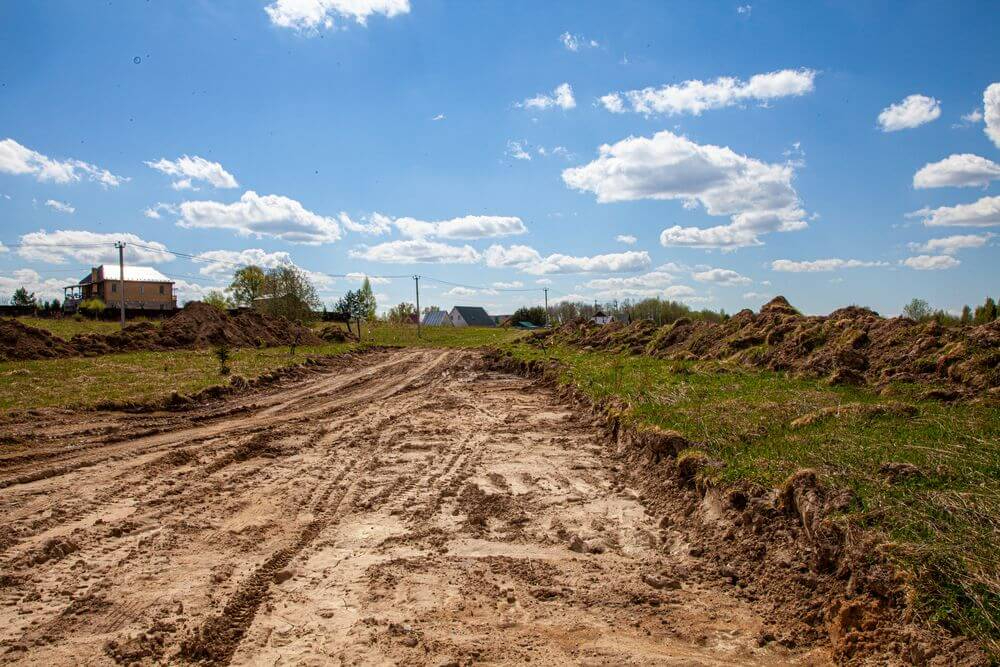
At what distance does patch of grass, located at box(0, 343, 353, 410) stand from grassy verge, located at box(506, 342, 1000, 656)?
10857 millimetres

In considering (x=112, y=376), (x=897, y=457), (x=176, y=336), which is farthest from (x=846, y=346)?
(x=176, y=336)

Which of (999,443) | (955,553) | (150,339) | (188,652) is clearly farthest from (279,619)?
(150,339)

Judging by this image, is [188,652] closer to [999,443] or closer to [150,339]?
[999,443]

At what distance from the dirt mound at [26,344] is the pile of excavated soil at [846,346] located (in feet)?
67.1

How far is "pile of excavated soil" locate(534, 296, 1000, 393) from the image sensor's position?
9539 mm

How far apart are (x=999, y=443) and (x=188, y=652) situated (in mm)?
7097

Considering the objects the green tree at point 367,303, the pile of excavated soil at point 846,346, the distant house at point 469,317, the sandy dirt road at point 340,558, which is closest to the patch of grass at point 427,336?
the green tree at point 367,303

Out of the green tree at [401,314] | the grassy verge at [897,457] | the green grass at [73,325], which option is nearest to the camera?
the grassy verge at [897,457]

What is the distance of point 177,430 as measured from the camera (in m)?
11.2

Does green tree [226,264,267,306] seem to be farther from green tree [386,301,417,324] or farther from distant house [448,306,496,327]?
distant house [448,306,496,327]

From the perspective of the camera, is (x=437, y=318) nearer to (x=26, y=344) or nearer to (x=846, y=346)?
(x=26, y=344)

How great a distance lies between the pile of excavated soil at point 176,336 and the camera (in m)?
21.4

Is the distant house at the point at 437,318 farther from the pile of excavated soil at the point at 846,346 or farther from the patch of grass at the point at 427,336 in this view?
the pile of excavated soil at the point at 846,346

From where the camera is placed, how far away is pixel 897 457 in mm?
5738
